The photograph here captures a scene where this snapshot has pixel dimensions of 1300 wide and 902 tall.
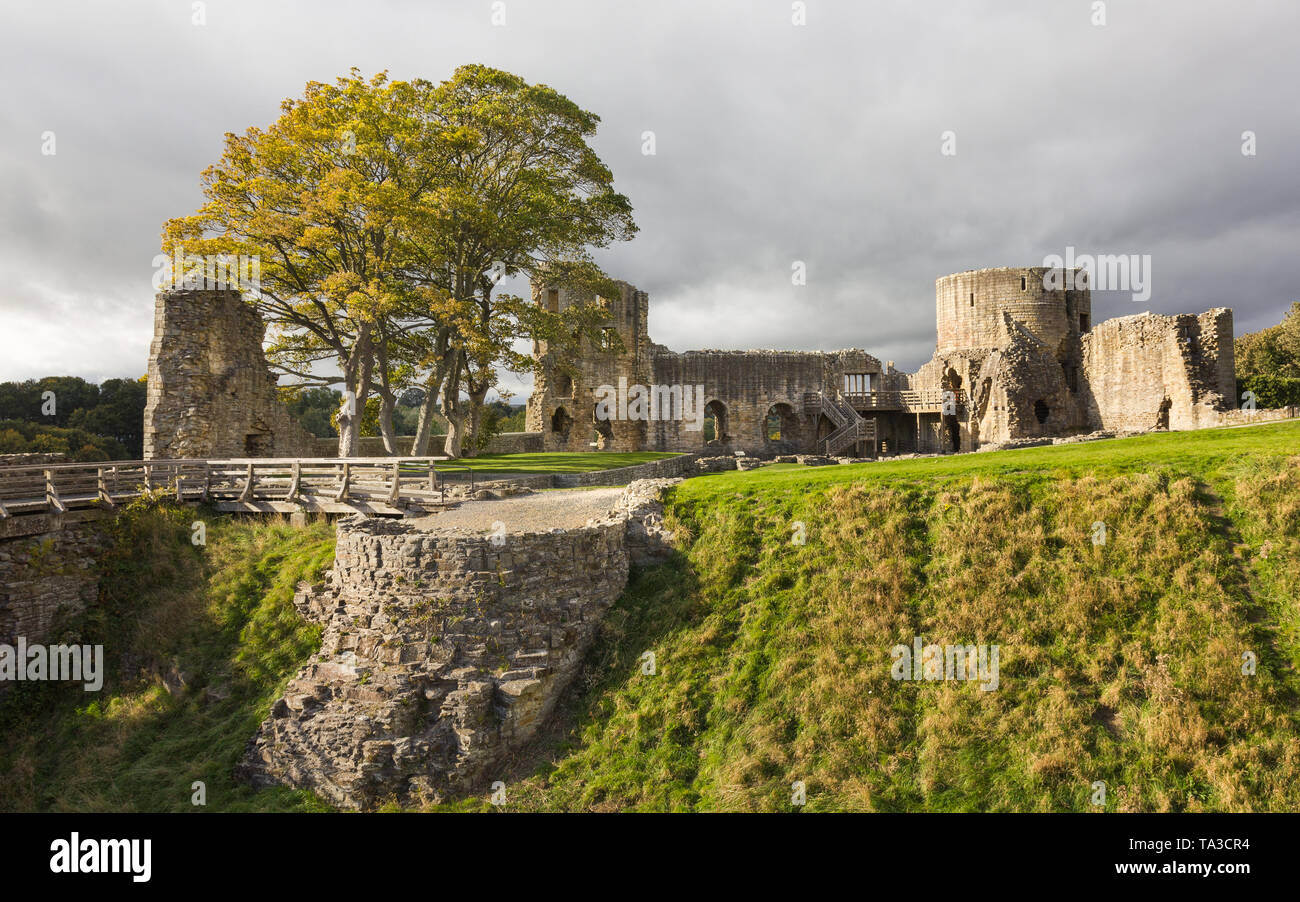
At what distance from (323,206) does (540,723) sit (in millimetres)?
17428

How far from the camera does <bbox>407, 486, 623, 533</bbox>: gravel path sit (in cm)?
1213

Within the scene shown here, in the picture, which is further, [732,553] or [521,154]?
[521,154]

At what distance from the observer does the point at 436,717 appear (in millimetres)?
9258

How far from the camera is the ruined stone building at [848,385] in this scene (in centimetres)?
3169

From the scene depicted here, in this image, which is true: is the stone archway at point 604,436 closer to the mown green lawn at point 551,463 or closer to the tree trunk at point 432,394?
the mown green lawn at point 551,463

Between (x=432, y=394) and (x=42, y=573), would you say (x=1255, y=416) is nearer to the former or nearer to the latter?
(x=432, y=394)

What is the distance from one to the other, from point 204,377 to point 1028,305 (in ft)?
127

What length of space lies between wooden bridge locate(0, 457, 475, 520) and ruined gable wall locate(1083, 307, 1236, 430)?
1049 inches

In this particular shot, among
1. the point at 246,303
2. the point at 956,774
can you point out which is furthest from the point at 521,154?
the point at 956,774

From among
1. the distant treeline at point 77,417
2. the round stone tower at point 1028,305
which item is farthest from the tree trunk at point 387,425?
the round stone tower at point 1028,305

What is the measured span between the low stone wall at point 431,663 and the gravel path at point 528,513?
1.09 m

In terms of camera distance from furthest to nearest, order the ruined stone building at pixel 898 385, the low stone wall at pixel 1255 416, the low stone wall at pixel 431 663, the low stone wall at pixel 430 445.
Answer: the ruined stone building at pixel 898 385 → the low stone wall at pixel 430 445 → the low stone wall at pixel 1255 416 → the low stone wall at pixel 431 663
